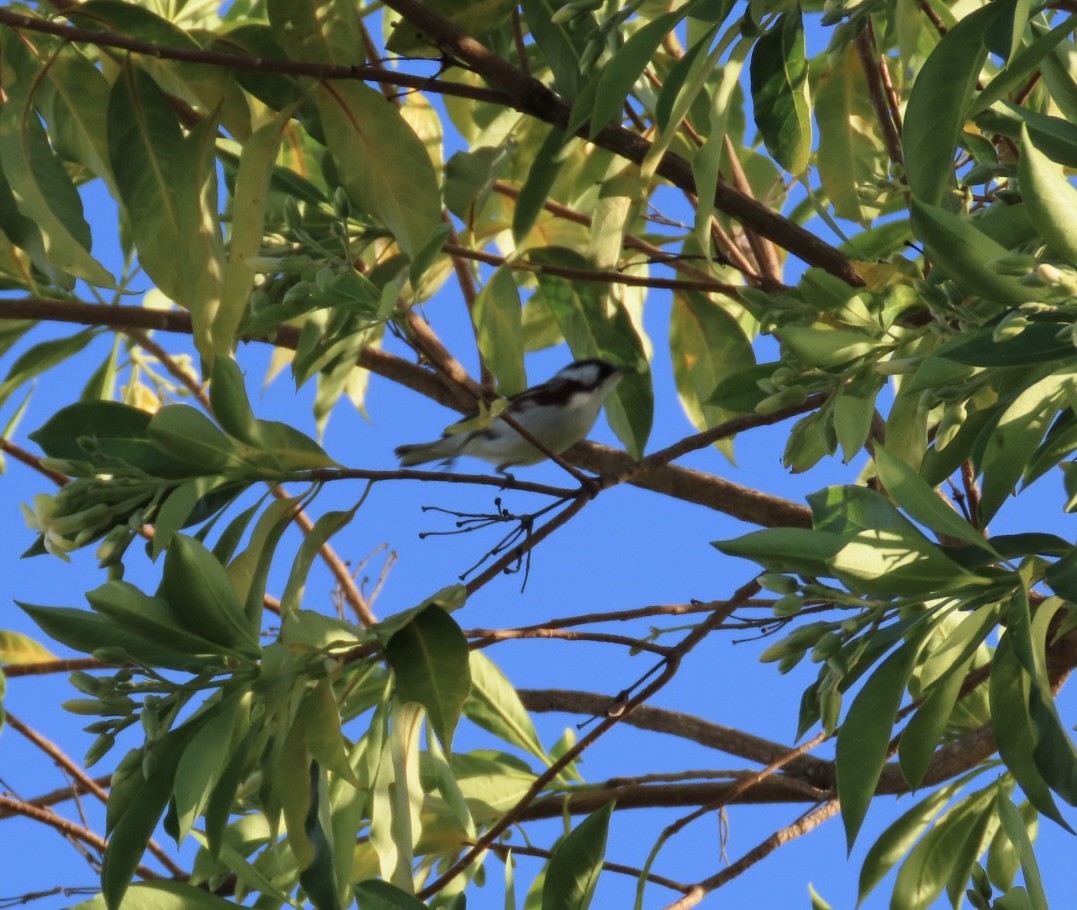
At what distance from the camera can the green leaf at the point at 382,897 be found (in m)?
1.89

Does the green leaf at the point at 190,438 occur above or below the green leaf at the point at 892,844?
above

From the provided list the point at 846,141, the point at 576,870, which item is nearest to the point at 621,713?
the point at 576,870

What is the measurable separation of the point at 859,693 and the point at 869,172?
1.58 m

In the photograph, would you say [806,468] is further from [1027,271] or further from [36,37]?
[36,37]

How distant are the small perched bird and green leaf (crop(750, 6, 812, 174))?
4.90 ft

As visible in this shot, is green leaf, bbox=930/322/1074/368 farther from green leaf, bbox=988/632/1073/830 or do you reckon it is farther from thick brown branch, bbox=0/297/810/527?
thick brown branch, bbox=0/297/810/527

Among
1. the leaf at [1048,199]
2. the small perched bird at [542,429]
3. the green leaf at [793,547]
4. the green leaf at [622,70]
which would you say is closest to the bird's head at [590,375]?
the small perched bird at [542,429]

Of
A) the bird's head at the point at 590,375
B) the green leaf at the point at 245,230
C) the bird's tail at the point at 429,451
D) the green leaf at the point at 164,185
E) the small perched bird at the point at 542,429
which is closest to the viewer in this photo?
the green leaf at the point at 245,230

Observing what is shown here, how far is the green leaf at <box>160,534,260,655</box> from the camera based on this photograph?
1.87 m

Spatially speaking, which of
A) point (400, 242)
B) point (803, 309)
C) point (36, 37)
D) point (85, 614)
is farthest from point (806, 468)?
point (36, 37)

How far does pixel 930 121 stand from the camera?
185cm

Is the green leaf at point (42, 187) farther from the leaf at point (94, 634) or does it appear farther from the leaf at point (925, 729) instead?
the leaf at point (925, 729)

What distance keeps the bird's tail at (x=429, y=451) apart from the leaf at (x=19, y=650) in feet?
4.90

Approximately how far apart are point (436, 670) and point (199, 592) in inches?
14.0
